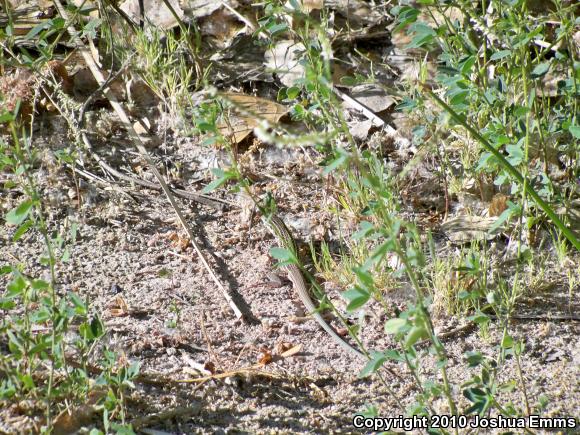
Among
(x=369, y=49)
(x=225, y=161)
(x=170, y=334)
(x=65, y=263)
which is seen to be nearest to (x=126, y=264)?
(x=65, y=263)

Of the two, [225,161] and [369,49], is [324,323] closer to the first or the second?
[225,161]

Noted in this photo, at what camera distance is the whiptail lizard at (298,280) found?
3.08m

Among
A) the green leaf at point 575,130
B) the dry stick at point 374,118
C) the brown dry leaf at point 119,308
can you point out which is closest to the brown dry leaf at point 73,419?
the brown dry leaf at point 119,308

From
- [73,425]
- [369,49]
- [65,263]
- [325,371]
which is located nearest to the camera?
[73,425]

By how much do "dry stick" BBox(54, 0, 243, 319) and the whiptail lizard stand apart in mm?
321

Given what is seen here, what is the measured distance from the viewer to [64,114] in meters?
3.98

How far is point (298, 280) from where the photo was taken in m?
3.46

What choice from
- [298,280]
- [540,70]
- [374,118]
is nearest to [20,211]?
[298,280]

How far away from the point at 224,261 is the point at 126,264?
46cm

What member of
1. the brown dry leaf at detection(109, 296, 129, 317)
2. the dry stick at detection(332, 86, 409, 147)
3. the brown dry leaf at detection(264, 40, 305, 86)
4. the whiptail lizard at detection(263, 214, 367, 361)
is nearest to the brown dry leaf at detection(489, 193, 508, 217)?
the dry stick at detection(332, 86, 409, 147)

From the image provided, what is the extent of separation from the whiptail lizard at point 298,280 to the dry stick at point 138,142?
1.05ft

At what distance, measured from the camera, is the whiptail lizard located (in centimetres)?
308

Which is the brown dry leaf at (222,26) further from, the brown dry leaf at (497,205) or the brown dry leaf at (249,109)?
the brown dry leaf at (497,205)

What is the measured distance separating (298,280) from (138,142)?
1.28m
